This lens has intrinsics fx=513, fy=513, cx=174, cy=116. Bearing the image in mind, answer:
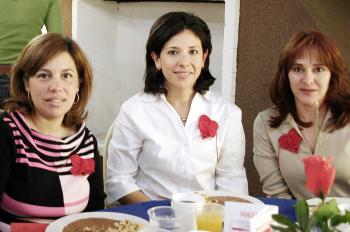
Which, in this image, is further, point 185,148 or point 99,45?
point 99,45

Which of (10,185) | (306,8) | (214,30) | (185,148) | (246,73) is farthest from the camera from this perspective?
(214,30)

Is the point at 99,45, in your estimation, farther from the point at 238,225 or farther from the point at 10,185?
the point at 238,225

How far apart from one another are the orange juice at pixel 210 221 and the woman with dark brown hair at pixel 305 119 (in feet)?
3.13

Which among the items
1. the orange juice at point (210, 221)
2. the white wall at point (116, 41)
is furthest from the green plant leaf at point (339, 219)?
the white wall at point (116, 41)

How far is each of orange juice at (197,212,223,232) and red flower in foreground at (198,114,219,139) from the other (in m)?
0.86

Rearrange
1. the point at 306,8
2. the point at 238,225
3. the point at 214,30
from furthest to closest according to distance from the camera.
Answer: the point at 214,30
the point at 306,8
the point at 238,225

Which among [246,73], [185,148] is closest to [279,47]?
[246,73]

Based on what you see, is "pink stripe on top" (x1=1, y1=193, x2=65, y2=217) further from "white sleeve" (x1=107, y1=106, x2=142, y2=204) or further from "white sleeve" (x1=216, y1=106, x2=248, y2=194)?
"white sleeve" (x1=216, y1=106, x2=248, y2=194)

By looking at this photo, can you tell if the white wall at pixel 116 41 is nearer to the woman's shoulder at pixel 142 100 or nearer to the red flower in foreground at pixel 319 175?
the woman's shoulder at pixel 142 100

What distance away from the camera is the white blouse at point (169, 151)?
2227mm

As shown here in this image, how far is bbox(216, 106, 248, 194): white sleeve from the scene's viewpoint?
230cm

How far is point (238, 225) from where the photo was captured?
3.91 feet

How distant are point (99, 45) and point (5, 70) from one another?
4.09ft

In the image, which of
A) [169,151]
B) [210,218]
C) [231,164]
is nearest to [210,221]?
[210,218]
